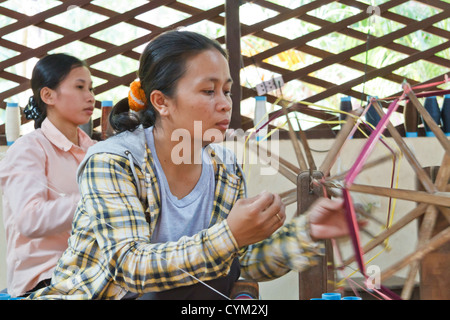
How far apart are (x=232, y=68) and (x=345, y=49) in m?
0.52

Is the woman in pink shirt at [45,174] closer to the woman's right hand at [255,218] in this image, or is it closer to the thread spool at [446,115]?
the woman's right hand at [255,218]

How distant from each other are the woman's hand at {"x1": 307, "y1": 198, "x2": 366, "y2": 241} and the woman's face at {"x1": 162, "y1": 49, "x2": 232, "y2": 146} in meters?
0.22

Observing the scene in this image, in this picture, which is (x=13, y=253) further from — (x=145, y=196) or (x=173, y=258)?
(x=173, y=258)

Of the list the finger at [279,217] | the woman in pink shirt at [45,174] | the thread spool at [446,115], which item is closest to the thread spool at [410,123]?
the thread spool at [446,115]

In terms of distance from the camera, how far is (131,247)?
2.89 feet

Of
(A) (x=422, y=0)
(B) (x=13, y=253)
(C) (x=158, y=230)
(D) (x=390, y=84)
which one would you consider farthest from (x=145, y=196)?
(A) (x=422, y=0)

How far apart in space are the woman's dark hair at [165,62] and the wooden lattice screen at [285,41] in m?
1.30

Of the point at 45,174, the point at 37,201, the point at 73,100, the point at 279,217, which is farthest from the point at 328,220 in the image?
the point at 73,100

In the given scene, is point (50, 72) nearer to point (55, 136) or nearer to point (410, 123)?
point (55, 136)

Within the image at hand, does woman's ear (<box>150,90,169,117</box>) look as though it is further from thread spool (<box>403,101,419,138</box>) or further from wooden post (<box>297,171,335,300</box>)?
thread spool (<box>403,101,419,138</box>)

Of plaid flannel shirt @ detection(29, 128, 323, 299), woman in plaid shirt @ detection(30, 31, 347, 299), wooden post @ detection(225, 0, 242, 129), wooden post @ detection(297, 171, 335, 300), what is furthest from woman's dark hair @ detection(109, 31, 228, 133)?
wooden post @ detection(225, 0, 242, 129)

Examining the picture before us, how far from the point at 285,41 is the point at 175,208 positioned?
5.27ft

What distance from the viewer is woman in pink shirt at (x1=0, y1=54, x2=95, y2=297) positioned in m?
1.39
